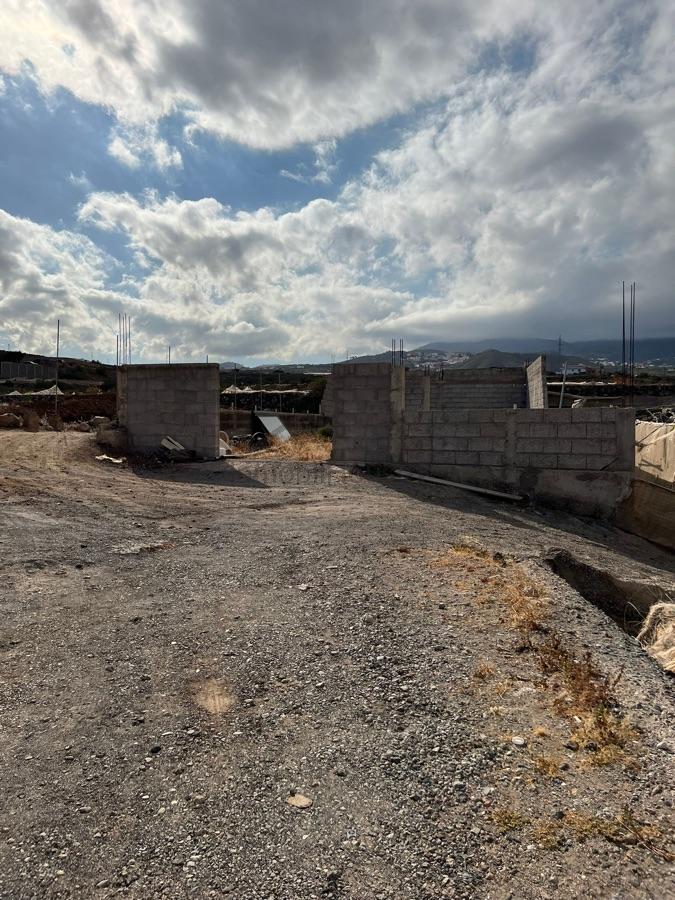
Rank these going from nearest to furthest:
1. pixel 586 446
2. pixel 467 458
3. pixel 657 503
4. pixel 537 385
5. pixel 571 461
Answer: pixel 657 503 → pixel 586 446 → pixel 571 461 → pixel 467 458 → pixel 537 385

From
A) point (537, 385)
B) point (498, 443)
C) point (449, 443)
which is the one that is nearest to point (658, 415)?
point (537, 385)

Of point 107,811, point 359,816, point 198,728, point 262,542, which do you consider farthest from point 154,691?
point 262,542

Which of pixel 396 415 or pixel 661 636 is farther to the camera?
pixel 396 415

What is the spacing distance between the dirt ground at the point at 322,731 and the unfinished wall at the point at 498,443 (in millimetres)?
4573

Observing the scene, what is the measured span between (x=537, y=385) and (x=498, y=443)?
26.4 ft

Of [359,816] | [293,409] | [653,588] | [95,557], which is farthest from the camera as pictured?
[293,409]

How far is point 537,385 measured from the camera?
1736cm

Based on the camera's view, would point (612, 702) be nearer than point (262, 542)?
Yes

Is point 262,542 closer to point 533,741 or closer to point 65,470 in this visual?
point 533,741

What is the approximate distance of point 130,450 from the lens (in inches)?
500

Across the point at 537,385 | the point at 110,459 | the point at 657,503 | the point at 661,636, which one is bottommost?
the point at 661,636

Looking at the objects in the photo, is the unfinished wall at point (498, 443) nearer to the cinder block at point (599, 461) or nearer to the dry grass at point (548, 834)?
the cinder block at point (599, 461)

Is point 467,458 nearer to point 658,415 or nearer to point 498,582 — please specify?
point 498,582

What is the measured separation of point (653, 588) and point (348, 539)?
3.54m
